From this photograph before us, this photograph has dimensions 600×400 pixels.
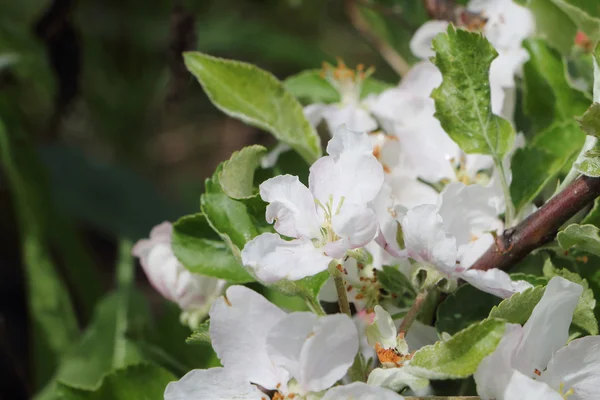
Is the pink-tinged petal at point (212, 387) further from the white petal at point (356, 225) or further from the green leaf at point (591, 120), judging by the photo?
the green leaf at point (591, 120)

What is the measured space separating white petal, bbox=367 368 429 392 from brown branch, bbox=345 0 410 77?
0.59 m

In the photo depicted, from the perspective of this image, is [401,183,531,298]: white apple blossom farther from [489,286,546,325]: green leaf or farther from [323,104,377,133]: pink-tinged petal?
[323,104,377,133]: pink-tinged petal

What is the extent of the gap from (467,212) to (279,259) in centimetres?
19

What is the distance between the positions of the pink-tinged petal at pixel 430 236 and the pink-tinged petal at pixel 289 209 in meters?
0.07

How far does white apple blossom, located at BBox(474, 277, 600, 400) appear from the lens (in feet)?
1.55

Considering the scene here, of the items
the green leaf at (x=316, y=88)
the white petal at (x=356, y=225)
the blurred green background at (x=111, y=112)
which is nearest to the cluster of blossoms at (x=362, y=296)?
the white petal at (x=356, y=225)

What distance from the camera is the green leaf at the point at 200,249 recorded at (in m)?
0.65

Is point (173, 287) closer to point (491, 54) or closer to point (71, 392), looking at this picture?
point (71, 392)

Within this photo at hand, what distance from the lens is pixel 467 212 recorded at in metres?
0.61

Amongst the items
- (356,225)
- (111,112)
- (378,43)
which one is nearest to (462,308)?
(356,225)

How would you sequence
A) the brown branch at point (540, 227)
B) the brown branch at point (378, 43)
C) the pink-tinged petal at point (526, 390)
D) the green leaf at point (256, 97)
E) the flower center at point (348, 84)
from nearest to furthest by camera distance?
the pink-tinged petal at point (526, 390), the brown branch at point (540, 227), the green leaf at point (256, 97), the flower center at point (348, 84), the brown branch at point (378, 43)

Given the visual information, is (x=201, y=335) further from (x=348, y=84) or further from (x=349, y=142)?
(x=348, y=84)

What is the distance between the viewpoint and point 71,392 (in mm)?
641

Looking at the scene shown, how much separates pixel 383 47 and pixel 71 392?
0.66m
